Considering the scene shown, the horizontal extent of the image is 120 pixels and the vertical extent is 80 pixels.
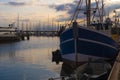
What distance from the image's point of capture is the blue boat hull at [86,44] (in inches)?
983

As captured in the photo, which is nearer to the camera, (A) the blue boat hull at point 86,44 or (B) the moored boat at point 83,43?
(B) the moored boat at point 83,43

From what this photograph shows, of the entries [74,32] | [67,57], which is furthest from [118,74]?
[67,57]

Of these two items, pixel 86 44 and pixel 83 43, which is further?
pixel 86 44

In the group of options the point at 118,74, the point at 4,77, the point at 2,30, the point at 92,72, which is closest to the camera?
the point at 118,74

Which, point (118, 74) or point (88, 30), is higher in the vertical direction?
point (88, 30)

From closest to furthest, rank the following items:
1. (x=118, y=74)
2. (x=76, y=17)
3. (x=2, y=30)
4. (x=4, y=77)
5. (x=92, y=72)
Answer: (x=118, y=74) < (x=92, y=72) < (x=4, y=77) < (x=76, y=17) < (x=2, y=30)

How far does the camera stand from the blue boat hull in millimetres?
24964

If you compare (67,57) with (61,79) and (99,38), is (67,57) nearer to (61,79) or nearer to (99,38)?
(99,38)

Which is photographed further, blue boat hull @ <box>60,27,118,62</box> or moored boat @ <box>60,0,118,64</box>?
blue boat hull @ <box>60,27,118,62</box>

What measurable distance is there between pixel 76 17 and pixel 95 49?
4968 millimetres

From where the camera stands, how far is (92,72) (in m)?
19.1

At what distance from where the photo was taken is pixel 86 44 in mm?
25297

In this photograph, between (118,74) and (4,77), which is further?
(4,77)

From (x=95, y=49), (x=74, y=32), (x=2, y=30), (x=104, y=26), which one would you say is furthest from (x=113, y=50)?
(x=2, y=30)
